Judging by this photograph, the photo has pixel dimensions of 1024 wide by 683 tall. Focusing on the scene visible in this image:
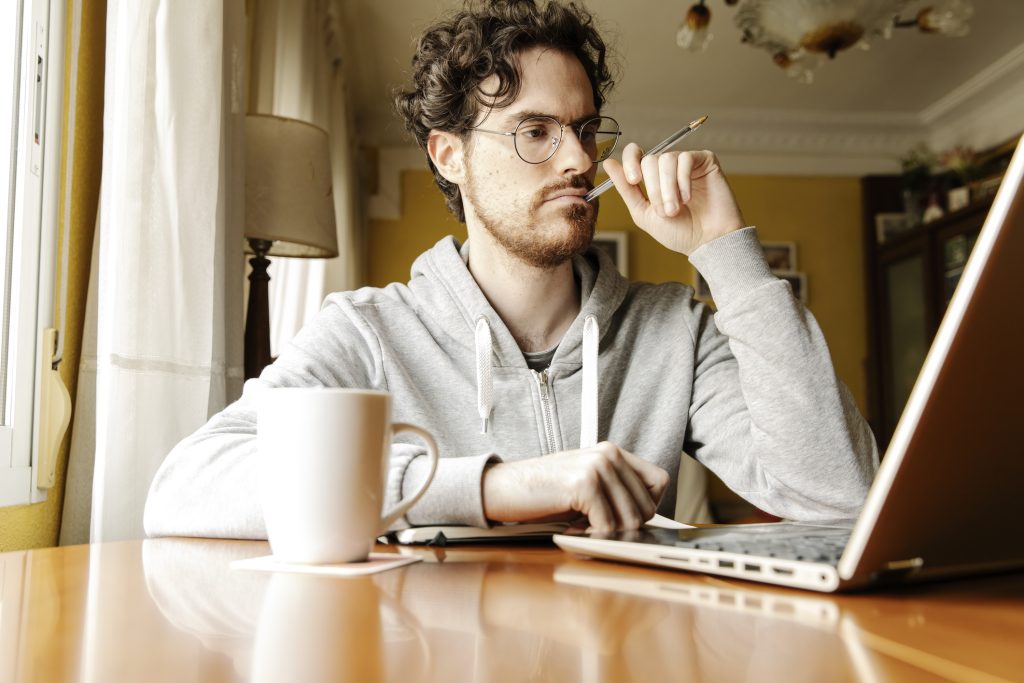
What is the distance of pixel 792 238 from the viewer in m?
5.96

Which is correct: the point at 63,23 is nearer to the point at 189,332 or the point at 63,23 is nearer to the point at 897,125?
the point at 189,332

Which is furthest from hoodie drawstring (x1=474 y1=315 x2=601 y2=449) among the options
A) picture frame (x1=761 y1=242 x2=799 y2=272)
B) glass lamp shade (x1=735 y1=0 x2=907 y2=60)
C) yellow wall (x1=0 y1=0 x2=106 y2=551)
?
picture frame (x1=761 y1=242 x2=799 y2=272)

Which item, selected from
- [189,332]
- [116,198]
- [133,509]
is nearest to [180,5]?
[116,198]

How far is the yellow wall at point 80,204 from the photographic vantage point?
1.38m

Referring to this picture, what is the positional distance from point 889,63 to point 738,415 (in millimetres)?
4312

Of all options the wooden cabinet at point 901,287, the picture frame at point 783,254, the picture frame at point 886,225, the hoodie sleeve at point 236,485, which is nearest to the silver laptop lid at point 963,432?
the hoodie sleeve at point 236,485

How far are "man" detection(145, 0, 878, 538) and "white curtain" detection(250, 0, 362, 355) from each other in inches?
45.8

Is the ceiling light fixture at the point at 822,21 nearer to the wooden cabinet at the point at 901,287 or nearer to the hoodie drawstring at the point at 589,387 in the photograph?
the wooden cabinet at the point at 901,287

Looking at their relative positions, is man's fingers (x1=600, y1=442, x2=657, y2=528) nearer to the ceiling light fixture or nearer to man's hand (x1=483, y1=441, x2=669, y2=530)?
man's hand (x1=483, y1=441, x2=669, y2=530)

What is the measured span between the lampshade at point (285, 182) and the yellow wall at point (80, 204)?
0.43m

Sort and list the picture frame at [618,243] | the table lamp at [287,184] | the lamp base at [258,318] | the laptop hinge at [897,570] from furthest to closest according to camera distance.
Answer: the picture frame at [618,243]
the lamp base at [258,318]
the table lamp at [287,184]
the laptop hinge at [897,570]

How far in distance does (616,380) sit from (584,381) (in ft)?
0.34

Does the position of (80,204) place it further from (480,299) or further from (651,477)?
(651,477)

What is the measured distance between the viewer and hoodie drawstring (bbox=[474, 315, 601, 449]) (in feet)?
4.09
